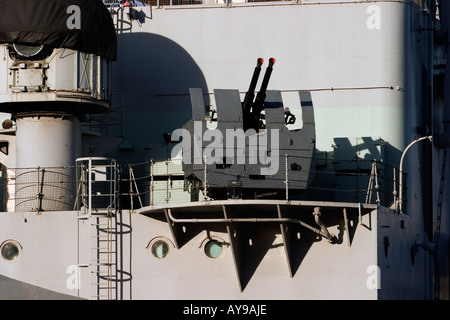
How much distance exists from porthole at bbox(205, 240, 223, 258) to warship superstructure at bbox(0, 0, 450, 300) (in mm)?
31

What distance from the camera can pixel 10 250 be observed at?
3144 centimetres

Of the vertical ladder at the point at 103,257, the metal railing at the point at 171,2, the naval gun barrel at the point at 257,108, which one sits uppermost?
the metal railing at the point at 171,2

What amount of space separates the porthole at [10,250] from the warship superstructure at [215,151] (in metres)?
0.03

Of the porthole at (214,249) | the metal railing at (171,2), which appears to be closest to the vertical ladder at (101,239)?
the porthole at (214,249)

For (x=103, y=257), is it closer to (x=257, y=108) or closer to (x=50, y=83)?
(x=50, y=83)

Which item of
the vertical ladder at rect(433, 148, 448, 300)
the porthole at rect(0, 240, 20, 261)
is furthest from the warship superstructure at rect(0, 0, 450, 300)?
the vertical ladder at rect(433, 148, 448, 300)

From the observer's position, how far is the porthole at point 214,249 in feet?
102

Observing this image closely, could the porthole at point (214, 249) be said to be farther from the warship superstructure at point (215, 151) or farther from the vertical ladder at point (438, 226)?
the vertical ladder at point (438, 226)

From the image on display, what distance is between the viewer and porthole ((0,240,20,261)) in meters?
31.4

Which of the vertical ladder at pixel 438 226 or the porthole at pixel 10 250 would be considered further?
the vertical ladder at pixel 438 226

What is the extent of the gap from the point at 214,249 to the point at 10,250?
4.25 meters

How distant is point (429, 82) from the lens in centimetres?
3700

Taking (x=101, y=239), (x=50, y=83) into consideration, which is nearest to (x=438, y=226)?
(x=101, y=239)
